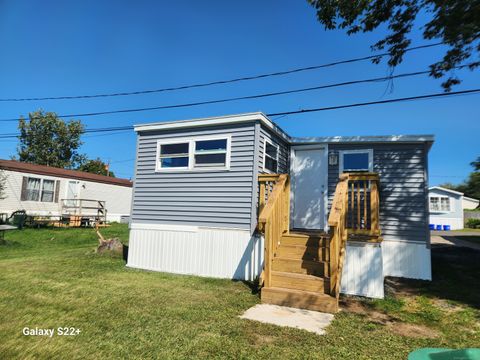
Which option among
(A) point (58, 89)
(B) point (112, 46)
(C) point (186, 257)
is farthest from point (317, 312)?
(A) point (58, 89)

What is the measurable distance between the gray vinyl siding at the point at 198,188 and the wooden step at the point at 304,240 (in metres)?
0.97

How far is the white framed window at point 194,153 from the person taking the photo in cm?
727

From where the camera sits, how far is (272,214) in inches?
218

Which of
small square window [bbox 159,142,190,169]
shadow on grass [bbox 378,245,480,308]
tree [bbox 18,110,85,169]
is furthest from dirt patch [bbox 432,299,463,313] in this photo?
tree [bbox 18,110,85,169]

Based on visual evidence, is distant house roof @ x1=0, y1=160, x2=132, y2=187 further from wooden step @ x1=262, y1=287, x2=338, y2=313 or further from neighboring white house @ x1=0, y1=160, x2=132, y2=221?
wooden step @ x1=262, y1=287, x2=338, y2=313

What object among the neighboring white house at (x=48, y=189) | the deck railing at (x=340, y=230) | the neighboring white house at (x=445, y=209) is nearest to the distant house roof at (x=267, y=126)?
the deck railing at (x=340, y=230)

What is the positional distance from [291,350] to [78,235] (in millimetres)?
12450

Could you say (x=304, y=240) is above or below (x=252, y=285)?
above

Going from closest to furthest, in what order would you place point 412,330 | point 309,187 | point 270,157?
point 412,330 → point 270,157 → point 309,187

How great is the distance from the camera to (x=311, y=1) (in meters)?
6.60

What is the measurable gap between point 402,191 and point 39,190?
18.7 metres

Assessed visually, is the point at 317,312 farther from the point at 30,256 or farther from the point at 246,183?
the point at 30,256

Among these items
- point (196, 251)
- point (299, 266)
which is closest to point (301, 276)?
point (299, 266)

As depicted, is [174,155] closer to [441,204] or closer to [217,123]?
[217,123]
